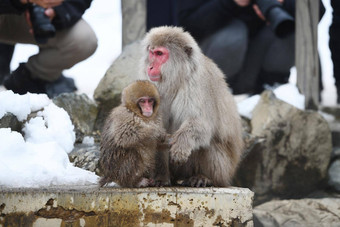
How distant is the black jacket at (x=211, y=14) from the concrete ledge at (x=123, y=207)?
2.92 meters

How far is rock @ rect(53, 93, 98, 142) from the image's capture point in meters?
5.19

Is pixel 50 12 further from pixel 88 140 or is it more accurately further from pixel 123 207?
pixel 123 207

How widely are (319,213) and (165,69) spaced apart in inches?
87.0

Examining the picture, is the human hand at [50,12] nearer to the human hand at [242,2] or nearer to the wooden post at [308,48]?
the human hand at [242,2]

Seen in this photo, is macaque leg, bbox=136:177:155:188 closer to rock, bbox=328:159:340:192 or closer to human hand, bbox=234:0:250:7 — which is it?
rock, bbox=328:159:340:192

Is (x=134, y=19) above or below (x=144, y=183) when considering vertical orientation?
above

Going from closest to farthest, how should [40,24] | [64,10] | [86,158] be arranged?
[86,158] → [40,24] → [64,10]

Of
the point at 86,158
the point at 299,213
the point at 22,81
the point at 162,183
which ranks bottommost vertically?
the point at 299,213

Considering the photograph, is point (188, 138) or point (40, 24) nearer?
point (188, 138)

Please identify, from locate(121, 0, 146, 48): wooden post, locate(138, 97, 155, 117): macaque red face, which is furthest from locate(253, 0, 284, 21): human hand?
locate(138, 97, 155, 117): macaque red face

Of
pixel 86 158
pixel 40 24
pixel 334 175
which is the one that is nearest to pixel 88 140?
pixel 86 158

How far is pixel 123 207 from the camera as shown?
3.25m

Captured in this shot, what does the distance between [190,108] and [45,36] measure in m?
1.99

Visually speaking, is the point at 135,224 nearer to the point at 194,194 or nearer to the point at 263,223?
the point at 194,194
